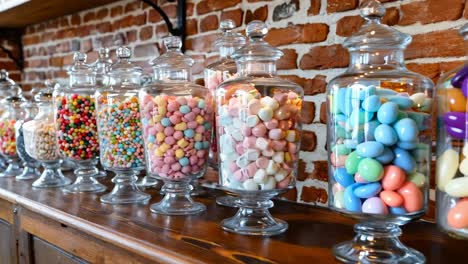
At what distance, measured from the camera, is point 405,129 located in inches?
29.0

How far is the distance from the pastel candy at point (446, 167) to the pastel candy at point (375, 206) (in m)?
0.10

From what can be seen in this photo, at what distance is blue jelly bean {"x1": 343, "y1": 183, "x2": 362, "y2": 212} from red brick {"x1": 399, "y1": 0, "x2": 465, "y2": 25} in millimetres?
478

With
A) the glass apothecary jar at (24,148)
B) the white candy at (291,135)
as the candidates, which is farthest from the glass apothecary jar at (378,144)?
the glass apothecary jar at (24,148)

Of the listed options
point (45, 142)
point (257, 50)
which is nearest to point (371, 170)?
point (257, 50)

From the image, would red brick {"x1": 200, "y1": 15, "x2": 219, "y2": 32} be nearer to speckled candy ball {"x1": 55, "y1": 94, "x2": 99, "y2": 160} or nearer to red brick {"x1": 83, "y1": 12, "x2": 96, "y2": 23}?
speckled candy ball {"x1": 55, "y1": 94, "x2": 99, "y2": 160}

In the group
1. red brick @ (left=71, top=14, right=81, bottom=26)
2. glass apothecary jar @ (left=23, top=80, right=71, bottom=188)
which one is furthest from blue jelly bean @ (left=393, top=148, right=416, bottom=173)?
red brick @ (left=71, top=14, right=81, bottom=26)

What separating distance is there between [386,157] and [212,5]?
3.17ft

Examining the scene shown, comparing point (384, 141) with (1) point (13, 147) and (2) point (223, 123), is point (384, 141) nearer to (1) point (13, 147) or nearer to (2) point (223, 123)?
(2) point (223, 123)

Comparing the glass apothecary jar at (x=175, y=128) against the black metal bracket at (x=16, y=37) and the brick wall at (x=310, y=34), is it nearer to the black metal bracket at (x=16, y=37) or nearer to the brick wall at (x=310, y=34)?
the brick wall at (x=310, y=34)

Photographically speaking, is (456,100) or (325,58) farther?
(325,58)

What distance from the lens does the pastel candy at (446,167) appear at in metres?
0.71

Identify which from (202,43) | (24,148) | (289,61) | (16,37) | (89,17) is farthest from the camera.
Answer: (16,37)

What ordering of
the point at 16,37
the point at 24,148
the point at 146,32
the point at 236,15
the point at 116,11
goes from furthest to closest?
the point at 16,37 → the point at 116,11 → the point at 146,32 → the point at 24,148 → the point at 236,15

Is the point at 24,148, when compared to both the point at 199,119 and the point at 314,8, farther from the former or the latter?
the point at 314,8
